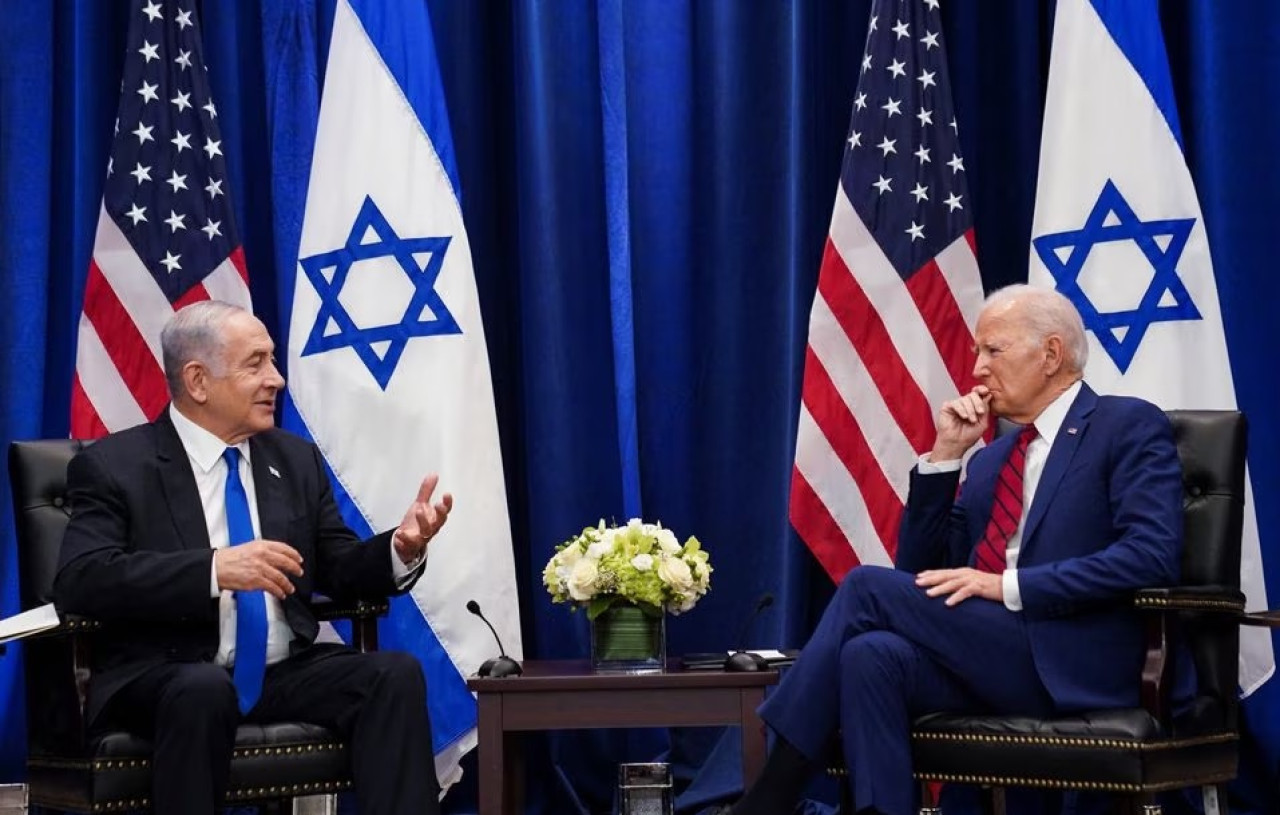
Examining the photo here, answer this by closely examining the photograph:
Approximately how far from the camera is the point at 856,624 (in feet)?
11.8

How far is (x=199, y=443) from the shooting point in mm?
3732

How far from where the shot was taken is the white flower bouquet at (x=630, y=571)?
12.8 feet

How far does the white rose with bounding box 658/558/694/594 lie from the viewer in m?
3.90

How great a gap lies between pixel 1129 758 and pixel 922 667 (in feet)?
1.63

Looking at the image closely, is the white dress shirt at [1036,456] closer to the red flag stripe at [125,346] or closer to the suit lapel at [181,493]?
the suit lapel at [181,493]

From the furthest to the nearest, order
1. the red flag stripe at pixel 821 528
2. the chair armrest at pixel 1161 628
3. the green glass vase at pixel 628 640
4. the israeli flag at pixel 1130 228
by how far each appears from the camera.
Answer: the red flag stripe at pixel 821 528 < the israeli flag at pixel 1130 228 < the green glass vase at pixel 628 640 < the chair armrest at pixel 1161 628

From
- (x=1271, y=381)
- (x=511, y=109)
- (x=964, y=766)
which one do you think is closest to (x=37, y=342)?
(x=511, y=109)

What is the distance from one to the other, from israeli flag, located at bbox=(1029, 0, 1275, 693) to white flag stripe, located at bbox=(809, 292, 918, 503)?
58 centimetres

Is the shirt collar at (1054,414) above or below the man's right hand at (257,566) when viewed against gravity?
above

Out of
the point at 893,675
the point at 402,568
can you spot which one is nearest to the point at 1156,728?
the point at 893,675

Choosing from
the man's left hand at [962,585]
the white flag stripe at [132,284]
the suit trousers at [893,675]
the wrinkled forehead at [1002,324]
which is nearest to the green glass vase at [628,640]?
the suit trousers at [893,675]

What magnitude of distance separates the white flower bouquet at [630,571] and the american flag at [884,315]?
814 millimetres

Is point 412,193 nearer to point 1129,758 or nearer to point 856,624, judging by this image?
point 856,624

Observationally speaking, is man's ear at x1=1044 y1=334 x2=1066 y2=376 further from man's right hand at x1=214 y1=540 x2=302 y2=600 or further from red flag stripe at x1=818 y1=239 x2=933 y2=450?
man's right hand at x1=214 y1=540 x2=302 y2=600
